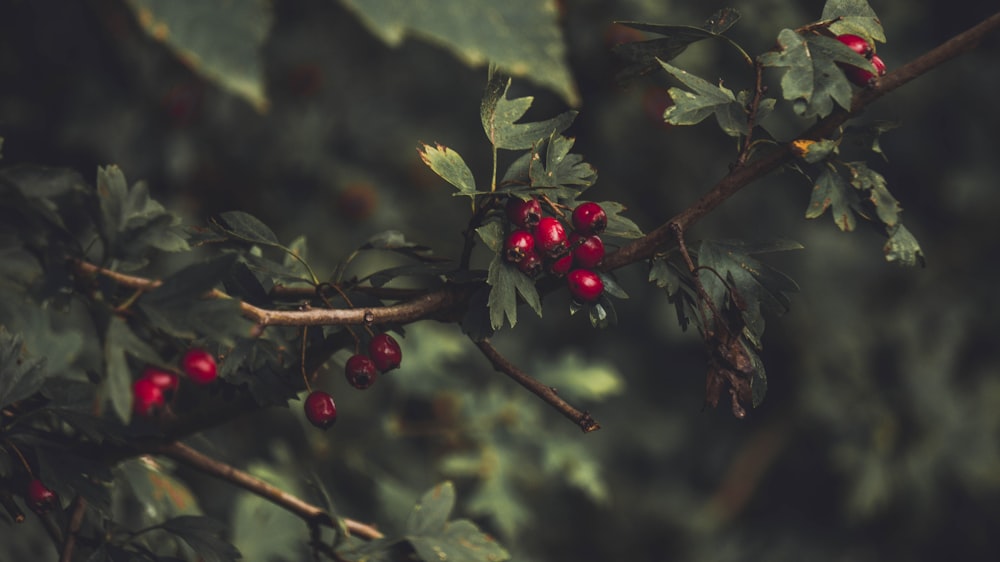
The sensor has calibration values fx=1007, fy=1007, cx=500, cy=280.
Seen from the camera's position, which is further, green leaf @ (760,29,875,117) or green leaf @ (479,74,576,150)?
green leaf @ (479,74,576,150)

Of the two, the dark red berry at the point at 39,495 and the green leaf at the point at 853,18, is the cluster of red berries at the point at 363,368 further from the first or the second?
the green leaf at the point at 853,18

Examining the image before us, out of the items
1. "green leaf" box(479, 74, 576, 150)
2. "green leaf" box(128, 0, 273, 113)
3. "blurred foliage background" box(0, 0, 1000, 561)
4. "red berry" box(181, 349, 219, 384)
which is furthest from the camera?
"blurred foliage background" box(0, 0, 1000, 561)

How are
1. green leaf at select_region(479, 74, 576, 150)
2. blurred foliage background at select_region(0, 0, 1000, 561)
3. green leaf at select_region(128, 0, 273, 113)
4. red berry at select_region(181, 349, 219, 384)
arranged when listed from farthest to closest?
blurred foliage background at select_region(0, 0, 1000, 561) < green leaf at select_region(479, 74, 576, 150) < red berry at select_region(181, 349, 219, 384) < green leaf at select_region(128, 0, 273, 113)

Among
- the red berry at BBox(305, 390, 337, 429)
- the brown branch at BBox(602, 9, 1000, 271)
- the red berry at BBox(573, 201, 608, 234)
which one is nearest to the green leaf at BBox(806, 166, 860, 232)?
the brown branch at BBox(602, 9, 1000, 271)

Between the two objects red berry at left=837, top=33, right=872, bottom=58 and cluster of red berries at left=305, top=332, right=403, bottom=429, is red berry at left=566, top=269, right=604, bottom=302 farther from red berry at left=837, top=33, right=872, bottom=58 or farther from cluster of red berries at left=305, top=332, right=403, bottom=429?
red berry at left=837, top=33, right=872, bottom=58

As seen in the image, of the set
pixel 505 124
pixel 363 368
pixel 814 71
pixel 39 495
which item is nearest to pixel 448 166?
pixel 505 124

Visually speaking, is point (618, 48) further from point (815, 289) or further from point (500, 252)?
point (815, 289)
